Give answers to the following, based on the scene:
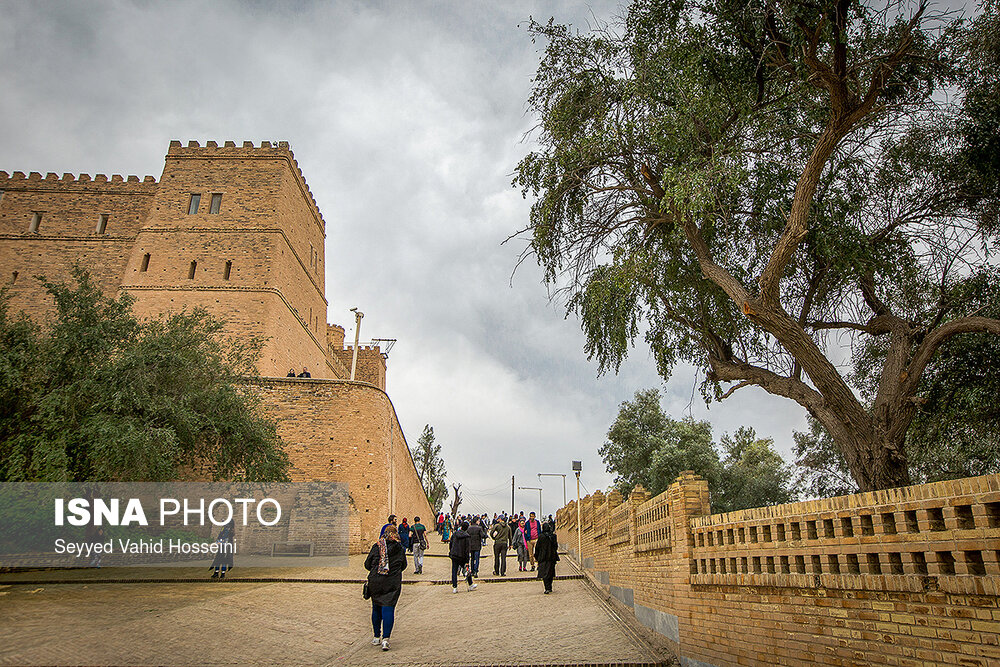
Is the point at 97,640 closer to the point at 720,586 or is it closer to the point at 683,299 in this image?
the point at 720,586

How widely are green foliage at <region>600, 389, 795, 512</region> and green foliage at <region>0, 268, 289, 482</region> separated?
2405 centimetres

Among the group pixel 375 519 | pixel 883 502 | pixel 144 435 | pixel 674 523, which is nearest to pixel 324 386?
pixel 375 519

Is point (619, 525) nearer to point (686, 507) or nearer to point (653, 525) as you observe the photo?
point (653, 525)

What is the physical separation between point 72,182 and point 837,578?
41948 millimetres

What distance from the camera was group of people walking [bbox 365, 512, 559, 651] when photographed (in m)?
7.98

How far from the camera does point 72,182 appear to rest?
114 feet

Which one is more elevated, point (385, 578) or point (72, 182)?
point (72, 182)

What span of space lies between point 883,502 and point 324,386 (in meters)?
21.2

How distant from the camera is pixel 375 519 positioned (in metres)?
22.8

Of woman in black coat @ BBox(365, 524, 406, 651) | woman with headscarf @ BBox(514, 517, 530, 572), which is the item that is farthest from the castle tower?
woman in black coat @ BBox(365, 524, 406, 651)

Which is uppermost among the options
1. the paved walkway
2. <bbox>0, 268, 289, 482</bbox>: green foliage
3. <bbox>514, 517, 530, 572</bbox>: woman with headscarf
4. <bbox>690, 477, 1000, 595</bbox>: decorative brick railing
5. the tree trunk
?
<bbox>0, 268, 289, 482</bbox>: green foliage

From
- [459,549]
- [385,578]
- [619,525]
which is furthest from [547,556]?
[385,578]

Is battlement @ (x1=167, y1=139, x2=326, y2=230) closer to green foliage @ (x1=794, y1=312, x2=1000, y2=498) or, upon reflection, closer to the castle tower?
the castle tower

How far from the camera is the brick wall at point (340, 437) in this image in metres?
21.9
